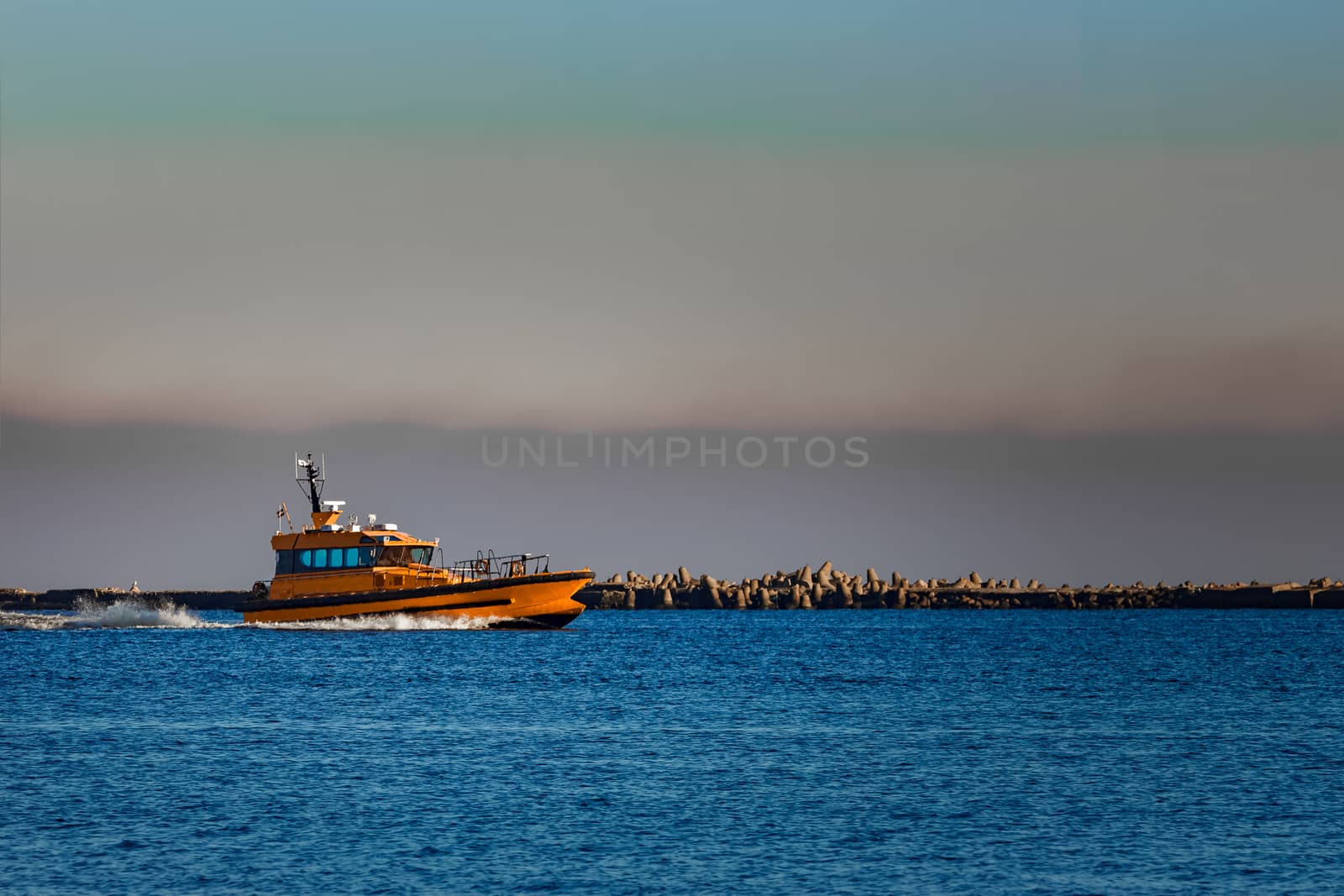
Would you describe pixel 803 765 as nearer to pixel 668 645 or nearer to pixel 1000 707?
pixel 1000 707

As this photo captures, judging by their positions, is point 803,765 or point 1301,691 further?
point 1301,691

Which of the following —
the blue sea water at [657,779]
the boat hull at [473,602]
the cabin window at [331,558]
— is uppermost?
the cabin window at [331,558]

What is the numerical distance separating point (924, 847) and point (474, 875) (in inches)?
287

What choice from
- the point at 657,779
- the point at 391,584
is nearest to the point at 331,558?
the point at 391,584

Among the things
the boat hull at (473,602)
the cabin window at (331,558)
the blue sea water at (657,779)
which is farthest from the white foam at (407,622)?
→ the blue sea water at (657,779)

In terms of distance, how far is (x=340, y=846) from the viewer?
23.3 m

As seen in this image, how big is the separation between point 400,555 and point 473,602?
A: 4.64m

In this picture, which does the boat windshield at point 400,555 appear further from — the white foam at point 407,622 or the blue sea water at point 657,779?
the blue sea water at point 657,779

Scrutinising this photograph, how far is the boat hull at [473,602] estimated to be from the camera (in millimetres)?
73938

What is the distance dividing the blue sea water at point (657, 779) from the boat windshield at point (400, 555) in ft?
35.8

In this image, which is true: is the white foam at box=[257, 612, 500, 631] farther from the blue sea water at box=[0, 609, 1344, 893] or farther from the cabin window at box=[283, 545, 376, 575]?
the blue sea water at box=[0, 609, 1344, 893]

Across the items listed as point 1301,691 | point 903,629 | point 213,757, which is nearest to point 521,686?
point 213,757

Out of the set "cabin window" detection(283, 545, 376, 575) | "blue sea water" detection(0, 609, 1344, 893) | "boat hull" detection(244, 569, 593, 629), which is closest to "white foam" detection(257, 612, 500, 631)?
"boat hull" detection(244, 569, 593, 629)

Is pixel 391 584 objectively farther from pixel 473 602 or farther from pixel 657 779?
pixel 657 779
